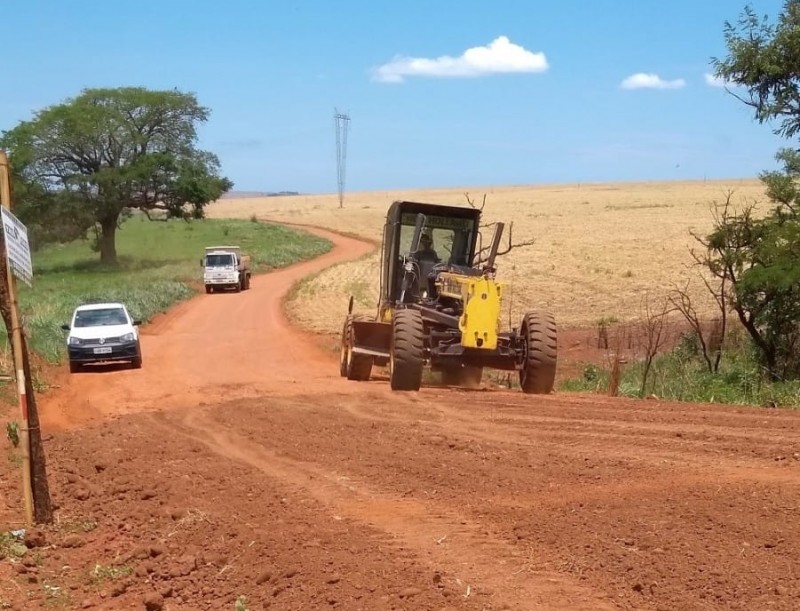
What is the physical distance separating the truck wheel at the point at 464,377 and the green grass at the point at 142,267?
852 centimetres

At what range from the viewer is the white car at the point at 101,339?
2223 centimetres

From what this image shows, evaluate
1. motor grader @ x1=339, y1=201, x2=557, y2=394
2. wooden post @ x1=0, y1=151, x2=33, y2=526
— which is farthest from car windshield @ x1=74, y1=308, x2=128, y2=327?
wooden post @ x1=0, y1=151, x2=33, y2=526

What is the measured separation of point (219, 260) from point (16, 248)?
3783cm

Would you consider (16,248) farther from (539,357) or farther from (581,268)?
(581,268)

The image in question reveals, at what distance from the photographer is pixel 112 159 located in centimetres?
5709

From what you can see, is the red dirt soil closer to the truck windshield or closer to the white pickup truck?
the white pickup truck

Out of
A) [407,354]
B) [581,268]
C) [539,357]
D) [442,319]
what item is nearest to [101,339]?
[442,319]

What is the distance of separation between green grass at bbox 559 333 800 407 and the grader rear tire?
3.63m

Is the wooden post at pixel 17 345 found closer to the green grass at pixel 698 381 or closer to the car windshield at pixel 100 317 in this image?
the green grass at pixel 698 381

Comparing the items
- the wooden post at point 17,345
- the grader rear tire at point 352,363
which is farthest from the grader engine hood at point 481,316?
the wooden post at point 17,345

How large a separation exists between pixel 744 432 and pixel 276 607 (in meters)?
6.19

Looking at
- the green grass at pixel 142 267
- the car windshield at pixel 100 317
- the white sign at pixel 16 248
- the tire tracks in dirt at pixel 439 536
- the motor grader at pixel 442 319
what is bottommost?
the green grass at pixel 142 267

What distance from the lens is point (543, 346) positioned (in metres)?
15.4

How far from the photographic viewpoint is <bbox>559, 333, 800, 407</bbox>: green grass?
15672 mm
